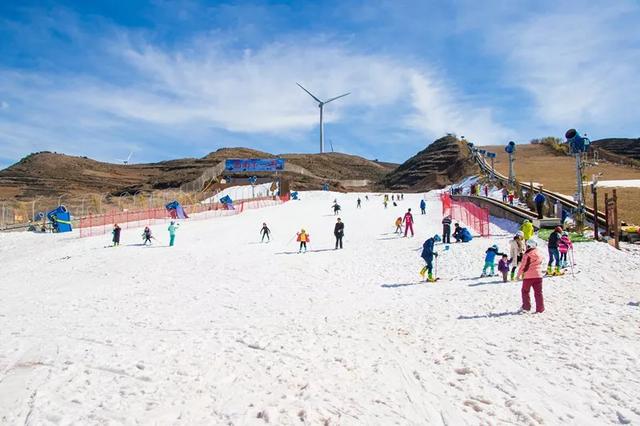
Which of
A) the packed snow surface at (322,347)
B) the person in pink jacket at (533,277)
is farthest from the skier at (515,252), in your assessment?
the person in pink jacket at (533,277)

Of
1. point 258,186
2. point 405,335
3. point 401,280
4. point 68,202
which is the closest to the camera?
point 405,335

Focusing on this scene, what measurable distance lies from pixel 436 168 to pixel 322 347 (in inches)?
4625

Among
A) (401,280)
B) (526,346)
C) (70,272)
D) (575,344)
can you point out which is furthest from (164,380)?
(70,272)

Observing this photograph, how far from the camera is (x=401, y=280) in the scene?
1664cm

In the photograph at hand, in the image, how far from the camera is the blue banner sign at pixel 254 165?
8981 centimetres

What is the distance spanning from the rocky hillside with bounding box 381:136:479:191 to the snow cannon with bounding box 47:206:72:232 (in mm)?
72865

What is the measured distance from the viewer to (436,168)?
122 m

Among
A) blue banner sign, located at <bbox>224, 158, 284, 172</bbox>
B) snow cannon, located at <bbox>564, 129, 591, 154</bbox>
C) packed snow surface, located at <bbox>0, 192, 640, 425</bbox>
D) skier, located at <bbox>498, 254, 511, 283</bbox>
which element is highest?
blue banner sign, located at <bbox>224, 158, 284, 172</bbox>

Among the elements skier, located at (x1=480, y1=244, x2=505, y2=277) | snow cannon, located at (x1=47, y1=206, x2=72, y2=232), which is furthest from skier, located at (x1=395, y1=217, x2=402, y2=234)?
snow cannon, located at (x1=47, y1=206, x2=72, y2=232)

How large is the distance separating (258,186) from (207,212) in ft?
134

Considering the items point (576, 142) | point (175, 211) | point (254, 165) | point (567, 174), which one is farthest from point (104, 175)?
point (576, 142)

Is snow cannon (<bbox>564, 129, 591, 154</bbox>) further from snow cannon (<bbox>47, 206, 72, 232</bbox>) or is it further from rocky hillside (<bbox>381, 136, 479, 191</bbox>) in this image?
rocky hillside (<bbox>381, 136, 479, 191</bbox>)

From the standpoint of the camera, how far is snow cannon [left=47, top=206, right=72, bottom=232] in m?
36.7

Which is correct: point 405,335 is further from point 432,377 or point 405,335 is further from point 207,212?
point 207,212
